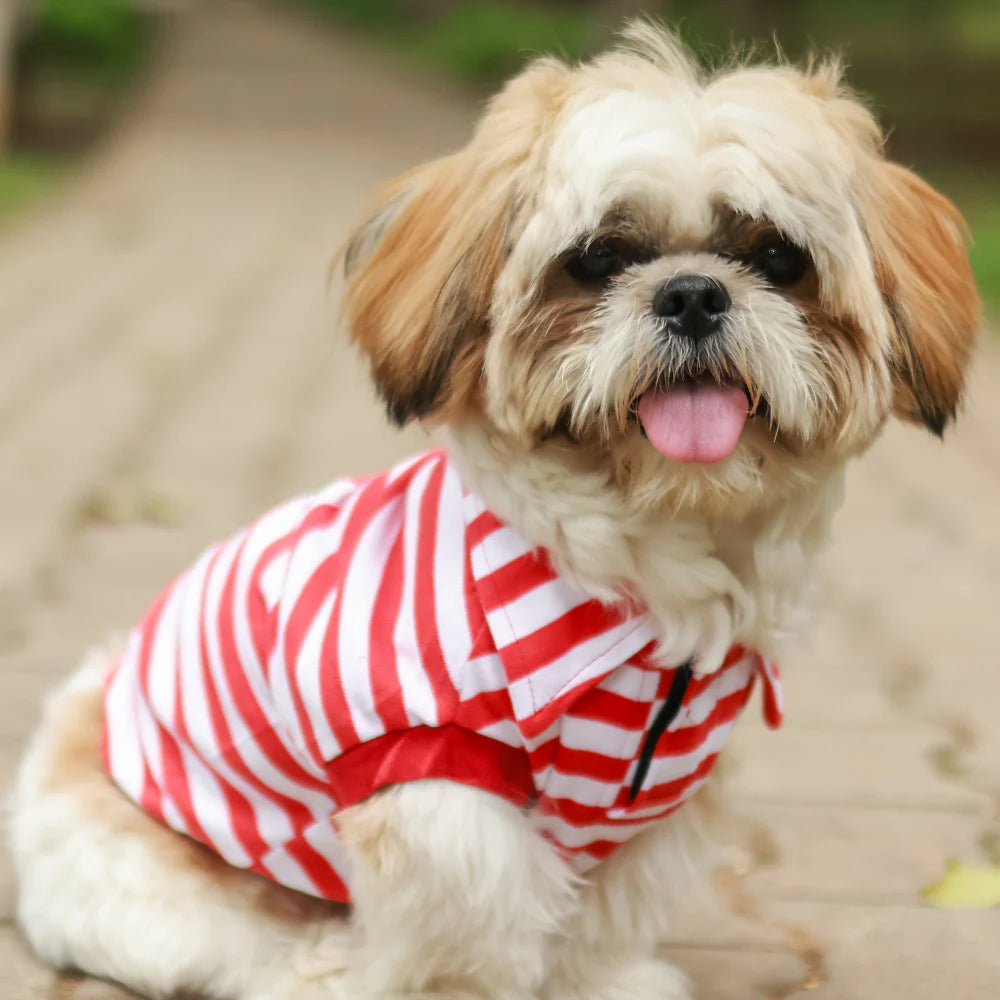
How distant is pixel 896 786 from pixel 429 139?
13260 mm

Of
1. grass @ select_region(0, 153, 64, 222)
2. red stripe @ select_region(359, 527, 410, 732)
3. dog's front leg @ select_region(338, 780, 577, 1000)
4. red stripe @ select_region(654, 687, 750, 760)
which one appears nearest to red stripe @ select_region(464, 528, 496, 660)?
red stripe @ select_region(359, 527, 410, 732)

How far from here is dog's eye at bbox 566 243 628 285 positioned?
215 centimetres

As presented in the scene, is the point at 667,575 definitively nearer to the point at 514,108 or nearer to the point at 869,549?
the point at 514,108

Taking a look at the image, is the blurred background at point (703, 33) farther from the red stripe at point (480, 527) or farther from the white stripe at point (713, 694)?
the red stripe at point (480, 527)

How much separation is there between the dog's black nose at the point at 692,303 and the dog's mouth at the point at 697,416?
3.7 inches

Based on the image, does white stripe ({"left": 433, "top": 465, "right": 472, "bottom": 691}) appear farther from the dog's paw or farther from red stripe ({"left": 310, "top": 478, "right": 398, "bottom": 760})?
the dog's paw

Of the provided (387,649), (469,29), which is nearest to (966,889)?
(387,649)

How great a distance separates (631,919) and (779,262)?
3.76ft

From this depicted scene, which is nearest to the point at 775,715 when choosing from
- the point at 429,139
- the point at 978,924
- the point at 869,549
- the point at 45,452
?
the point at 978,924

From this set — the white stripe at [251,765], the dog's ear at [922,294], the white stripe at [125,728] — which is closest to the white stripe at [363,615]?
the white stripe at [251,765]

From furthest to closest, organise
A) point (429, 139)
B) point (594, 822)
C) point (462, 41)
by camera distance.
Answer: point (462, 41) < point (429, 139) < point (594, 822)

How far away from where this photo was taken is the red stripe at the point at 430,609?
213 centimetres

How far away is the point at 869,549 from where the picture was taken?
5.10 m

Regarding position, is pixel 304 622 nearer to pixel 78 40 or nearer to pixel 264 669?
pixel 264 669
